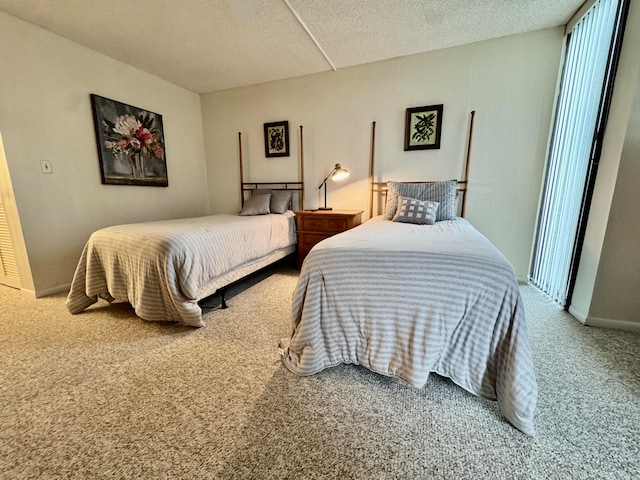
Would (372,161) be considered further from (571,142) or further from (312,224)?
(571,142)

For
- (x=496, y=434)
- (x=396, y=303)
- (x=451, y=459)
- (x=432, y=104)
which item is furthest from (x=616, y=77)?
(x=451, y=459)

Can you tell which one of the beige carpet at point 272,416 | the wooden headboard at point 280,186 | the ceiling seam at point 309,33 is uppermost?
the ceiling seam at point 309,33

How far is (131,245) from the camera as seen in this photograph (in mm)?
1880

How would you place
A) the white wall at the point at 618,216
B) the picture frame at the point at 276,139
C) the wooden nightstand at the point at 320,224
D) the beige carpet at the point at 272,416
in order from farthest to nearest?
1. the picture frame at the point at 276,139
2. the wooden nightstand at the point at 320,224
3. the white wall at the point at 618,216
4. the beige carpet at the point at 272,416

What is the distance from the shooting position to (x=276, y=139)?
3551mm

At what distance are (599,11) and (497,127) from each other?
948 mm

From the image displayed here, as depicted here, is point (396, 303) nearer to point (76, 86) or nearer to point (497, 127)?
point (497, 127)

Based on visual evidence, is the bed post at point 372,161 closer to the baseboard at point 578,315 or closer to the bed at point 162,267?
the bed at point 162,267

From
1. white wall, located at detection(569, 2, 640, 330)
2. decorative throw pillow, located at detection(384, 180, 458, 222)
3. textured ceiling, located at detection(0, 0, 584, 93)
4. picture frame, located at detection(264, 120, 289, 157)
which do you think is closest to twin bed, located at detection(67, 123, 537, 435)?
decorative throw pillow, located at detection(384, 180, 458, 222)

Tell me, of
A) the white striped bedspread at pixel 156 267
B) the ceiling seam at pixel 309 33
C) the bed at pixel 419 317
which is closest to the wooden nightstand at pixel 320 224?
the white striped bedspread at pixel 156 267

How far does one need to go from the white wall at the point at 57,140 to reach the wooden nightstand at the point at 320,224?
199 cm

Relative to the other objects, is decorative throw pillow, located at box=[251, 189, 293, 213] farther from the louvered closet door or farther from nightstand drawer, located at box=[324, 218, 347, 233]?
the louvered closet door

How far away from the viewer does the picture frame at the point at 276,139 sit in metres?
3.49

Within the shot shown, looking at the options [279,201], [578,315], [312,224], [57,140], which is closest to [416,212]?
[312,224]
